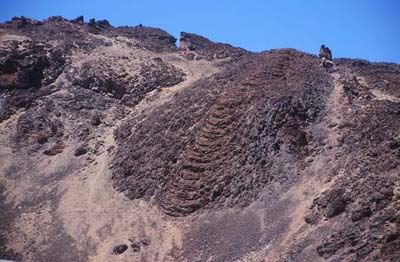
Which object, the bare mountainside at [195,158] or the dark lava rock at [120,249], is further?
the dark lava rock at [120,249]

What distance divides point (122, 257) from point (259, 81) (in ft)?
57.9

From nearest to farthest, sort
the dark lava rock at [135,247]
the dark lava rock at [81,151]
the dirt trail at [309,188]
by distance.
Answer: the dirt trail at [309,188], the dark lava rock at [135,247], the dark lava rock at [81,151]

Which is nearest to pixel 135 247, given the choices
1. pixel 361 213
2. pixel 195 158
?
pixel 195 158

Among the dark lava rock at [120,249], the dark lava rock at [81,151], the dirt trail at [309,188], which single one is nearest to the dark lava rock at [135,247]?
the dark lava rock at [120,249]

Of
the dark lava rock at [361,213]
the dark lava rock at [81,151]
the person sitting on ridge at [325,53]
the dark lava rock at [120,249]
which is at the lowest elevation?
the dark lava rock at [120,249]

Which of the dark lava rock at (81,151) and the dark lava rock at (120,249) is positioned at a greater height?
the dark lava rock at (81,151)

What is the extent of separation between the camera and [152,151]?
138 feet

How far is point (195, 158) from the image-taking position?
3838 centimetres

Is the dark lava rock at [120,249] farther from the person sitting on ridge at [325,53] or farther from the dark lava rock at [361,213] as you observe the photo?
the person sitting on ridge at [325,53]

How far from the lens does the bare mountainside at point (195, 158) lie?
94.8 ft

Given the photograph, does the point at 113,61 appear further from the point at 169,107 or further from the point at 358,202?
the point at 358,202

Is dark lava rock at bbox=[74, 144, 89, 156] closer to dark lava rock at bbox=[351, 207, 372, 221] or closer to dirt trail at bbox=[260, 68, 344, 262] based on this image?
dirt trail at bbox=[260, 68, 344, 262]

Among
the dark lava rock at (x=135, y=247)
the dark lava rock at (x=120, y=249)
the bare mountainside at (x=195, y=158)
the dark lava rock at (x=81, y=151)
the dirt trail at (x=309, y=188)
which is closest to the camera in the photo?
the dirt trail at (x=309, y=188)

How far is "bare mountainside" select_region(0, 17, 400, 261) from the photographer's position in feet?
94.8
